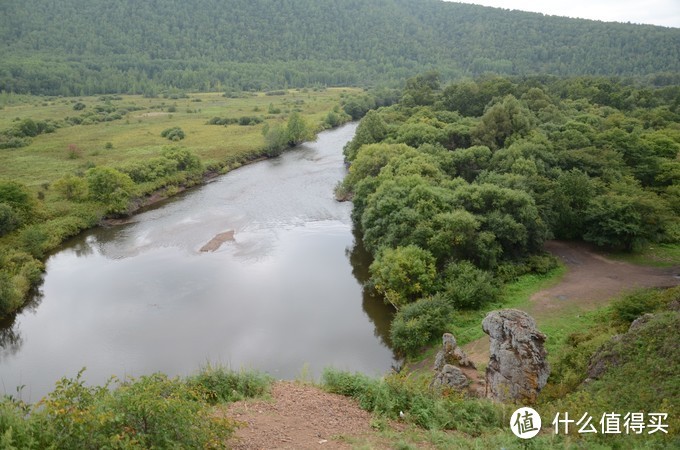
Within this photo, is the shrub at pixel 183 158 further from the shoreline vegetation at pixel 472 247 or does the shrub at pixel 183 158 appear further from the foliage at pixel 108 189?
the foliage at pixel 108 189

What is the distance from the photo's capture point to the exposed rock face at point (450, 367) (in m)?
20.3

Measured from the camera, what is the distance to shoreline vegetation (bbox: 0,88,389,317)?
146 feet

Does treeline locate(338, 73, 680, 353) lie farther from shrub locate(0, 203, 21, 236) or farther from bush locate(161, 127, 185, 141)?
bush locate(161, 127, 185, 141)

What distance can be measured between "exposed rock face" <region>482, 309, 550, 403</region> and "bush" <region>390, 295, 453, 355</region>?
7.41 metres

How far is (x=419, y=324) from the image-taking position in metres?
27.8

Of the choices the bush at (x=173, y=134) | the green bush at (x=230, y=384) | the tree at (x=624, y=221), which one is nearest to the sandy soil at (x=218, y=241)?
the green bush at (x=230, y=384)

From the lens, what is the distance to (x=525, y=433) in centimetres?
1378

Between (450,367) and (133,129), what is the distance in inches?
3475

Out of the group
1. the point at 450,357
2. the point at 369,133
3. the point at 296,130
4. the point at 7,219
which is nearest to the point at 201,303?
the point at 450,357

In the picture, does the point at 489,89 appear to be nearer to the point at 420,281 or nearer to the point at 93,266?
the point at 420,281

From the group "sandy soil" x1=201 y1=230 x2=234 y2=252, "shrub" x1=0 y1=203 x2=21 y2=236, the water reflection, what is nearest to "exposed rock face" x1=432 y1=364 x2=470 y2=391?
the water reflection

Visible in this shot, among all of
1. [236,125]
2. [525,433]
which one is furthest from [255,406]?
[236,125]

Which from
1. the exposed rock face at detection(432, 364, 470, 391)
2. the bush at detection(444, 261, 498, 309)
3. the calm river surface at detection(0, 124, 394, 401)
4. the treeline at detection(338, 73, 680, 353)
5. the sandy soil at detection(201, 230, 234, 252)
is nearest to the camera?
the exposed rock face at detection(432, 364, 470, 391)

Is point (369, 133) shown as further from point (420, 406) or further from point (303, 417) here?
point (303, 417)
